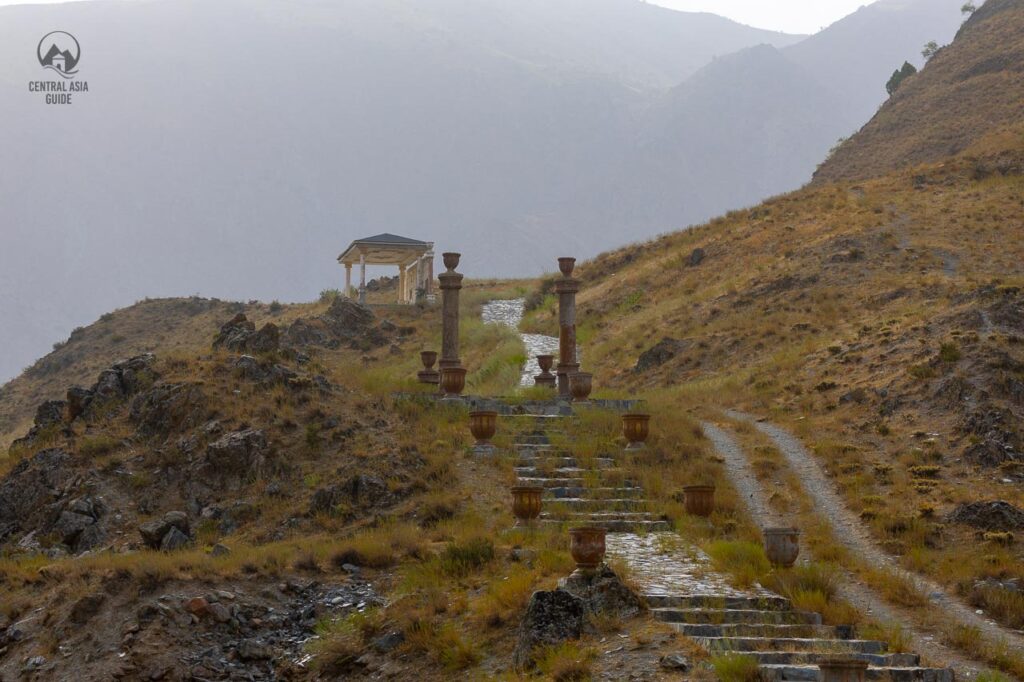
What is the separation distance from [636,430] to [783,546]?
6.53m

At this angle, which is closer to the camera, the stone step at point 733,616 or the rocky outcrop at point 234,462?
the stone step at point 733,616

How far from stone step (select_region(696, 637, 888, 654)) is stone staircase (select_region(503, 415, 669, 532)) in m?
5.27

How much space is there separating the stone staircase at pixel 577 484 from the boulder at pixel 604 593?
167 inches

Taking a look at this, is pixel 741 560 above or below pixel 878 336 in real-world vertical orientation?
below

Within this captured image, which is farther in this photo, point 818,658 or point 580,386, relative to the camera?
point 580,386

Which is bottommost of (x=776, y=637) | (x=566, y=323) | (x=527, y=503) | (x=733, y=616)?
(x=776, y=637)

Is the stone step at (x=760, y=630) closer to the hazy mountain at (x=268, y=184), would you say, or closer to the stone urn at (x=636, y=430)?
the stone urn at (x=636, y=430)

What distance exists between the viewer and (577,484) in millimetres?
18594

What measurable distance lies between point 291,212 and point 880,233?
154014 mm

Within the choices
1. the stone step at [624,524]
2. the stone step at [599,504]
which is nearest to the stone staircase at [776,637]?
the stone step at [624,524]

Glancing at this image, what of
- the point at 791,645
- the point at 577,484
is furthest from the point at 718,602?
the point at 577,484

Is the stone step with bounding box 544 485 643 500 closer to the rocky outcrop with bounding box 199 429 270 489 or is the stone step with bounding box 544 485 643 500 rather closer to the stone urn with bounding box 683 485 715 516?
the stone urn with bounding box 683 485 715 516

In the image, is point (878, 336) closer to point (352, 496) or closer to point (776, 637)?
point (352, 496)

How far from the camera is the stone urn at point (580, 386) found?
76.4 ft
